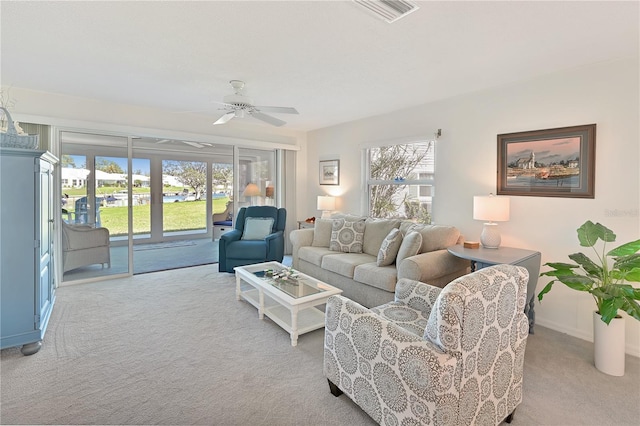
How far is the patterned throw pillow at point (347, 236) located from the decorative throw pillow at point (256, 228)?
1269mm

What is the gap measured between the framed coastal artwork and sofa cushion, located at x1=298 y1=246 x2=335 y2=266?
2159 mm

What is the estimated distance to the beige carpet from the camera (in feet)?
5.91

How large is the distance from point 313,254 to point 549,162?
276 cm

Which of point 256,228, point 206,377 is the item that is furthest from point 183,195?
point 206,377

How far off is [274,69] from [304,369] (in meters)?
2.64

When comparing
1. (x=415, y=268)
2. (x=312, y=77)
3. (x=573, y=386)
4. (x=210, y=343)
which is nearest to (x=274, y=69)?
(x=312, y=77)

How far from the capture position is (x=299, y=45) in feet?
7.97

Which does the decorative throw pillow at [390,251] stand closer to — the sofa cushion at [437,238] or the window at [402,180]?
the sofa cushion at [437,238]

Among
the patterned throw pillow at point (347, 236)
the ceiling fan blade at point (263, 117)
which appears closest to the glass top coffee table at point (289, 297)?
the patterned throw pillow at point (347, 236)

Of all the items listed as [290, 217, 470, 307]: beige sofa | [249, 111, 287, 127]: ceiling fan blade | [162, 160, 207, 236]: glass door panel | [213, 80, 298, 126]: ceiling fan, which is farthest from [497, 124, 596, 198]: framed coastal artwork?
[162, 160, 207, 236]: glass door panel

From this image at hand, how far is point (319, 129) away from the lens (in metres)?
5.89

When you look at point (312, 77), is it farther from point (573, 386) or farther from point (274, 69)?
point (573, 386)

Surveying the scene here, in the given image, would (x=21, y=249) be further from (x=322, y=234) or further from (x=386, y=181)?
(x=386, y=181)

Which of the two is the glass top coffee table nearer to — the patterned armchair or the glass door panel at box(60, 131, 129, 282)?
the patterned armchair
